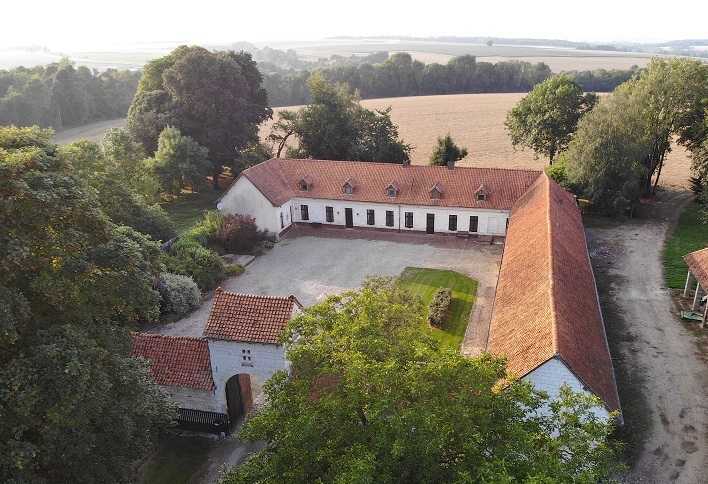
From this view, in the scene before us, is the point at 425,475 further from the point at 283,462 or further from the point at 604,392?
the point at 604,392

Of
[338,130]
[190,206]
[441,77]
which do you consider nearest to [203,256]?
[190,206]

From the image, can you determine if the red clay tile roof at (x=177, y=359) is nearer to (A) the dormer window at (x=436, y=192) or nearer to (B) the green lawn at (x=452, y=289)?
(B) the green lawn at (x=452, y=289)

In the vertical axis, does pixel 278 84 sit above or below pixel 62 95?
below

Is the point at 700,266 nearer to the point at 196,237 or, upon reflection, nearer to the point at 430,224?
the point at 430,224

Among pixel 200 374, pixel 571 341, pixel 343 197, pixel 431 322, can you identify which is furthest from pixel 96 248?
pixel 343 197

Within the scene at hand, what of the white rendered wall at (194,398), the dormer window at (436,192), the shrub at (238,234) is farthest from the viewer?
the dormer window at (436,192)

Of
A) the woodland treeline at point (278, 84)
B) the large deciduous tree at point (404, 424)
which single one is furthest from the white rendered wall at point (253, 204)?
the woodland treeline at point (278, 84)
